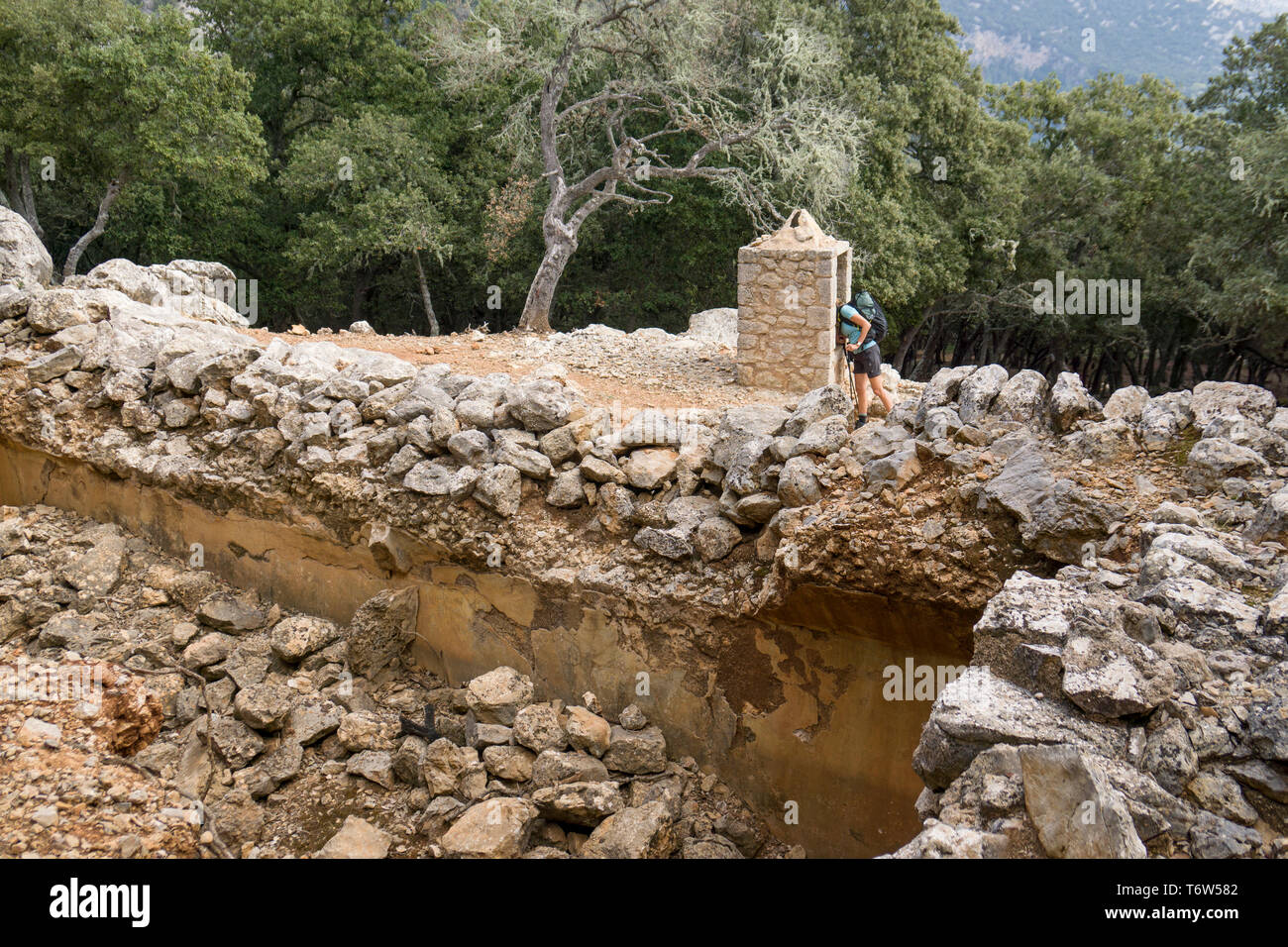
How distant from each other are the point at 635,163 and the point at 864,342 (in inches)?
341

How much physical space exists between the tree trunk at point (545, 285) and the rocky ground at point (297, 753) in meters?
9.13

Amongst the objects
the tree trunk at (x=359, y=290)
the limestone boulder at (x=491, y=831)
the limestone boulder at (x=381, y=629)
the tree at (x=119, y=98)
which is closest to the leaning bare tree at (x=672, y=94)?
the tree at (x=119, y=98)

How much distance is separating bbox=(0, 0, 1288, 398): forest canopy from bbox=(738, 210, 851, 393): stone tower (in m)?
4.82

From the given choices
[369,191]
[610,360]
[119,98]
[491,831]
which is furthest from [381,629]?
[119,98]

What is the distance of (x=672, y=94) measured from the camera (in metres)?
16.2

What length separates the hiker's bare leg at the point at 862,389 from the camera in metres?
8.10

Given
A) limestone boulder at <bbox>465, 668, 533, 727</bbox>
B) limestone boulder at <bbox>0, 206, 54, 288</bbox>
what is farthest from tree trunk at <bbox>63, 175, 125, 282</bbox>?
limestone boulder at <bbox>465, 668, 533, 727</bbox>

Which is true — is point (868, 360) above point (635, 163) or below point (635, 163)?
below

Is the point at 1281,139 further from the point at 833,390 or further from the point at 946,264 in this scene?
the point at 833,390

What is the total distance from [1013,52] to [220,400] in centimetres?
4169

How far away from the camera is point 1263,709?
2818mm

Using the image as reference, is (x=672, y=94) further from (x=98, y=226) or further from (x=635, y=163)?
(x=98, y=226)

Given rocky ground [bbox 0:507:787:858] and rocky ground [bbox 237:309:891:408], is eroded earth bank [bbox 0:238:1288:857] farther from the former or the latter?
rocky ground [bbox 237:309:891:408]

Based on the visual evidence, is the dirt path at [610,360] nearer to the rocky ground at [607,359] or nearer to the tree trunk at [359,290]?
the rocky ground at [607,359]
